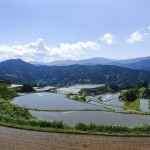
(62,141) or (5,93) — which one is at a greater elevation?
(62,141)

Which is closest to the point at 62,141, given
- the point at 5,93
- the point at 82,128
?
the point at 82,128

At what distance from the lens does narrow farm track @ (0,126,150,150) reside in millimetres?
16309

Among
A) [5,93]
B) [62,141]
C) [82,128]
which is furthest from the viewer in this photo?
[5,93]

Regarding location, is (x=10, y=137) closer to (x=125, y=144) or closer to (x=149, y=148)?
(x=125, y=144)

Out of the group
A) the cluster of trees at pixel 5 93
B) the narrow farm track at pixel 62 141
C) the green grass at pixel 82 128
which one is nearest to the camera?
the narrow farm track at pixel 62 141

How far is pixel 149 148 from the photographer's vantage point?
16.7 metres

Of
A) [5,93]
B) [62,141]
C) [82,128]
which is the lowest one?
[5,93]

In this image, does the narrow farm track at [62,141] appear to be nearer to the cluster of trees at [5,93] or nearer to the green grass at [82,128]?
the green grass at [82,128]

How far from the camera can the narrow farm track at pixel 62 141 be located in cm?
1631

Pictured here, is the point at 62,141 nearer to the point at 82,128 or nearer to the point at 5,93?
the point at 82,128

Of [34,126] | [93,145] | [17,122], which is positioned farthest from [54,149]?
[17,122]

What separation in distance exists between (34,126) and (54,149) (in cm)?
513

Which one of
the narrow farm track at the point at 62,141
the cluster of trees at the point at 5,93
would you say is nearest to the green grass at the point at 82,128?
the narrow farm track at the point at 62,141

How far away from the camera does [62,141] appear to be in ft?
56.9
